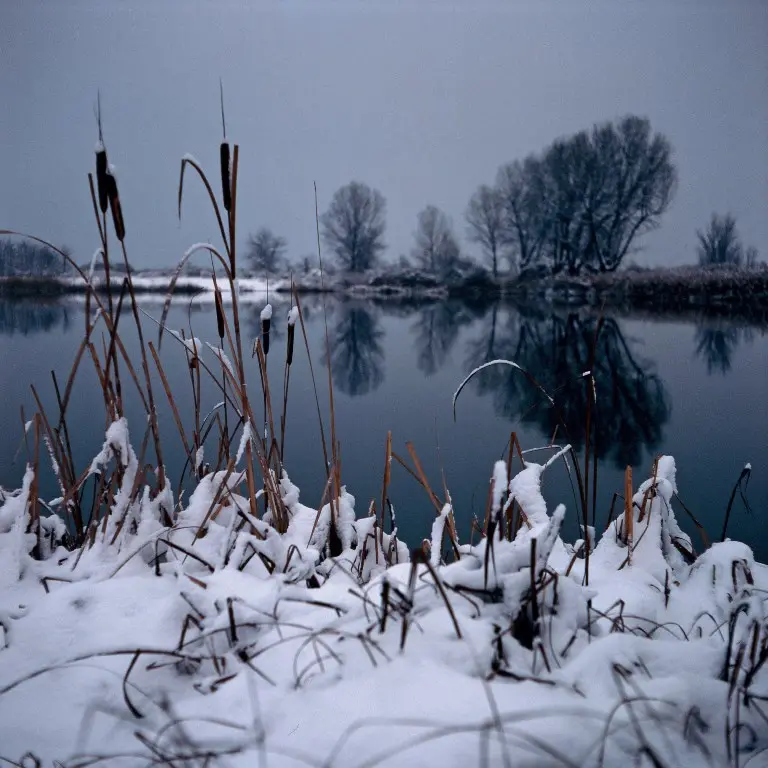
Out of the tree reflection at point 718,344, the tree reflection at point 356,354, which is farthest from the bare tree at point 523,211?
the tree reflection at point 718,344

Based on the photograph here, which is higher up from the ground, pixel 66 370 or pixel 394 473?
pixel 66 370

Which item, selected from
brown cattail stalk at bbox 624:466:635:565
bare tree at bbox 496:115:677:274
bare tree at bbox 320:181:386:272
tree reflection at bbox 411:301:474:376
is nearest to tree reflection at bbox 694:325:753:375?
tree reflection at bbox 411:301:474:376

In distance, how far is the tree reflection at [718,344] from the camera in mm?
5938

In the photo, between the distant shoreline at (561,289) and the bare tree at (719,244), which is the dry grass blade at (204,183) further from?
the bare tree at (719,244)

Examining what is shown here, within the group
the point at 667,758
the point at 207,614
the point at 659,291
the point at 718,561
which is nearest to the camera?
the point at 667,758

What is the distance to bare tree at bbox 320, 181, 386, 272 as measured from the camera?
81.4 feet

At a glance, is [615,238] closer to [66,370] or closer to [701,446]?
[701,446]

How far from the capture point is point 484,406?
4.70 m

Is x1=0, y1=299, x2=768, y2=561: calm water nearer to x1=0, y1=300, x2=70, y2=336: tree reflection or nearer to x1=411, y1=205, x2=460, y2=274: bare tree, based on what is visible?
x1=0, y1=300, x2=70, y2=336: tree reflection

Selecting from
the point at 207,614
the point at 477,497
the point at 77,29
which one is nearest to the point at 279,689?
the point at 207,614

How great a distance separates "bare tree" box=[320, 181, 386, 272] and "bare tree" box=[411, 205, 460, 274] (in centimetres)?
185

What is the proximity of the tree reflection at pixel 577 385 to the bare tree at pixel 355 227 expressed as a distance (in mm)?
16237

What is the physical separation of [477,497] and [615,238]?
15.7 m

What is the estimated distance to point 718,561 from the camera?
39.9 inches
